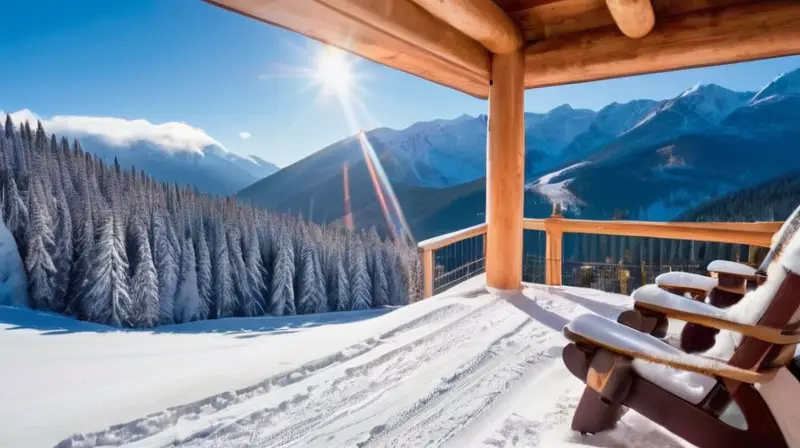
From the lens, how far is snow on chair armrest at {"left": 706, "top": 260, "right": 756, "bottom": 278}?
5.74 ft

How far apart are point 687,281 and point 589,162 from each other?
42.4 meters

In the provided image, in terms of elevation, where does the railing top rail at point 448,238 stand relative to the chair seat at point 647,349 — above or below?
above

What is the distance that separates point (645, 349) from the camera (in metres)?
1.10

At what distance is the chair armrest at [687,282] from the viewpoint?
1.80 meters

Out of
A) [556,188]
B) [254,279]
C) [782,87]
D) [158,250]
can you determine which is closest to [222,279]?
[254,279]

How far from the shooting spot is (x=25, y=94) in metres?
12.8

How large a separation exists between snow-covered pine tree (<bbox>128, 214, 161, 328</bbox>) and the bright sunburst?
35.7ft

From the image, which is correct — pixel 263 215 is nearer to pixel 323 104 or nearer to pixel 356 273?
pixel 356 273

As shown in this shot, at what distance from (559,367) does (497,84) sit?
225 centimetres

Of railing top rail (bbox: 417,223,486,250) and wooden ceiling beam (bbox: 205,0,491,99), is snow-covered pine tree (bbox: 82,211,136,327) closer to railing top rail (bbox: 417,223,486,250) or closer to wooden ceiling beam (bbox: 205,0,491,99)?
railing top rail (bbox: 417,223,486,250)

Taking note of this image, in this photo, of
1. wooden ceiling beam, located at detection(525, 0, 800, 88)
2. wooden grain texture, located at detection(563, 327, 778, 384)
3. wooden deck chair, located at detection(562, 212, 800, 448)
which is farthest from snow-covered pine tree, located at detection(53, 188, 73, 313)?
wooden grain texture, located at detection(563, 327, 778, 384)

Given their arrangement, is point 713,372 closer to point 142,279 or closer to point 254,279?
point 142,279

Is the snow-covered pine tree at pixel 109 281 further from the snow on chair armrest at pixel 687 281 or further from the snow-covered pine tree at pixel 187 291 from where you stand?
the snow on chair armrest at pixel 687 281

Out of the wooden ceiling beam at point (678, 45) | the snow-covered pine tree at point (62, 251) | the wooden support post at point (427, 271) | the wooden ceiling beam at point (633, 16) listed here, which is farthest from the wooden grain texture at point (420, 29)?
the snow-covered pine tree at point (62, 251)
